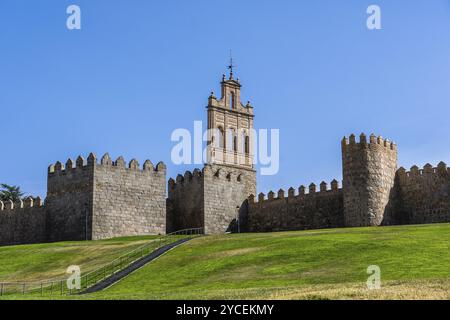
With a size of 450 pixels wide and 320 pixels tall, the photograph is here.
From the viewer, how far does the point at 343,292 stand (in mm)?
25250

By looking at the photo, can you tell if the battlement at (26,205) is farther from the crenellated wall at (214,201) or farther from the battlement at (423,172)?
the battlement at (423,172)

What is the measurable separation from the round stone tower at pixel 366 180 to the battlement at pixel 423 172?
3.07 ft

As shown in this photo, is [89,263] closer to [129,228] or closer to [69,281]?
[69,281]

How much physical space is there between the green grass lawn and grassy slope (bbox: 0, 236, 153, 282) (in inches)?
41.7

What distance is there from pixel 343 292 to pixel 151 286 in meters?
12.7

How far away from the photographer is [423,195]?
191 ft

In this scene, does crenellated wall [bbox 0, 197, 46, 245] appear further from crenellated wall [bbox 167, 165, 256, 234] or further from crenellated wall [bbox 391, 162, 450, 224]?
crenellated wall [bbox 391, 162, 450, 224]

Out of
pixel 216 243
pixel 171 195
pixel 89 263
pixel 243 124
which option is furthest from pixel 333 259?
pixel 243 124

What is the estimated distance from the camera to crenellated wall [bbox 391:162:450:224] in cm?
5734

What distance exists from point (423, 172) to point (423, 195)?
5.67ft
